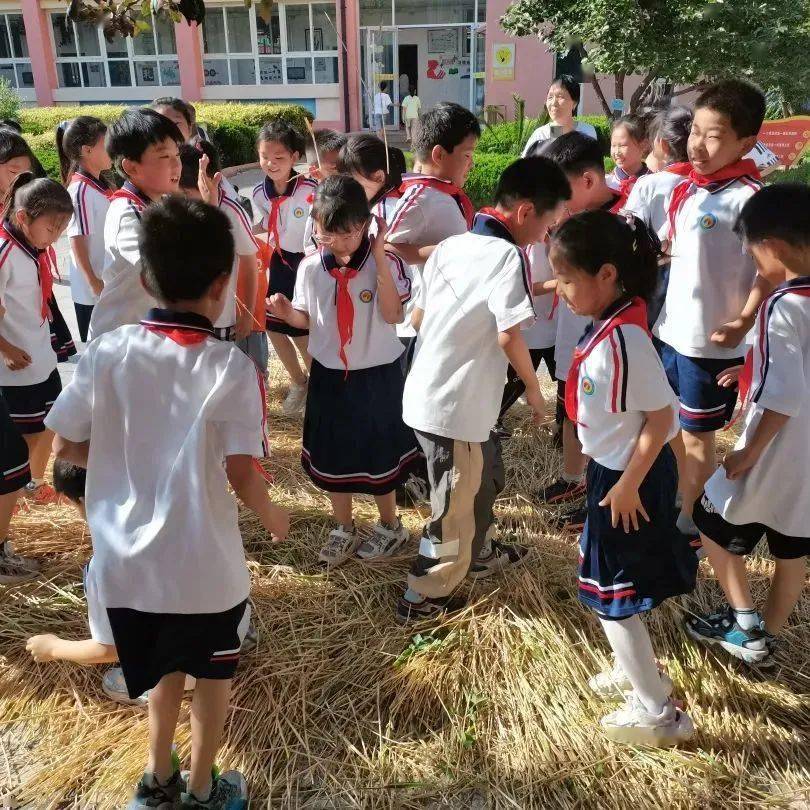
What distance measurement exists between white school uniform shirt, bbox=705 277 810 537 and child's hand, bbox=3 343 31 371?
8.74 feet

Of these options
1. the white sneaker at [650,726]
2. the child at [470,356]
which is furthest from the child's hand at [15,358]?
the white sneaker at [650,726]

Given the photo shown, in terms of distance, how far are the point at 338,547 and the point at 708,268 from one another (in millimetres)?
1786

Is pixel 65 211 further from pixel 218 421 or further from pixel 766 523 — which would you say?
pixel 766 523

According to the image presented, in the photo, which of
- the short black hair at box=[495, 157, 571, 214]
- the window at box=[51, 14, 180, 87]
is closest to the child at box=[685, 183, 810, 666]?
the short black hair at box=[495, 157, 571, 214]

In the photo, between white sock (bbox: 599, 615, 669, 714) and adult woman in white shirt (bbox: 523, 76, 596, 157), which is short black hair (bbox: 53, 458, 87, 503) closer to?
white sock (bbox: 599, 615, 669, 714)

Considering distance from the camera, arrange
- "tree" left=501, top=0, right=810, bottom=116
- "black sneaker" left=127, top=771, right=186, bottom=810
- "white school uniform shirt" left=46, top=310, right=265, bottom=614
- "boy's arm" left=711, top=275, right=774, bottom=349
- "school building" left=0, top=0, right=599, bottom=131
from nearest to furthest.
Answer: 1. "white school uniform shirt" left=46, top=310, right=265, bottom=614
2. "black sneaker" left=127, top=771, right=186, bottom=810
3. "boy's arm" left=711, top=275, right=774, bottom=349
4. "tree" left=501, top=0, right=810, bottom=116
5. "school building" left=0, top=0, right=599, bottom=131

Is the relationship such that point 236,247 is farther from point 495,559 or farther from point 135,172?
point 495,559

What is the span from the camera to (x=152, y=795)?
6.28 ft

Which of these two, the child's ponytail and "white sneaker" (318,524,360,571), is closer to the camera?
the child's ponytail

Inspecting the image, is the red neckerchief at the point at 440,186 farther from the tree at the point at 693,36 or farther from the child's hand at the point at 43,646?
the tree at the point at 693,36

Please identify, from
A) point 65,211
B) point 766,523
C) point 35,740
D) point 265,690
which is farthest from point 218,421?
point 65,211

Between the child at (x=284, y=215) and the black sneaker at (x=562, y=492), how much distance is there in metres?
1.71

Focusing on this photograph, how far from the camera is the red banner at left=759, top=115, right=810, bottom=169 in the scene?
651 centimetres

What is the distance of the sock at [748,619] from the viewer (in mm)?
2449
